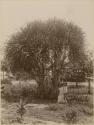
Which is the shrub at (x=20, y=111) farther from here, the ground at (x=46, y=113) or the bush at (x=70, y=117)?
the bush at (x=70, y=117)

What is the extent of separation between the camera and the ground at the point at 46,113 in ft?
4.59

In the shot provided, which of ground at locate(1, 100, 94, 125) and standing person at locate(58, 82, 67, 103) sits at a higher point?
standing person at locate(58, 82, 67, 103)

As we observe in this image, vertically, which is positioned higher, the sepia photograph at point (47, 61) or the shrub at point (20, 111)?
the sepia photograph at point (47, 61)

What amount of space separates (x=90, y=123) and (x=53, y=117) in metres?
0.18

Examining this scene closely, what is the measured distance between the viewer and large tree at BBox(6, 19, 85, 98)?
143 centimetres

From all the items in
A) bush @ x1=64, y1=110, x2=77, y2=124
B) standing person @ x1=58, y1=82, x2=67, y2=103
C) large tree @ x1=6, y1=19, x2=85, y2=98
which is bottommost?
bush @ x1=64, y1=110, x2=77, y2=124

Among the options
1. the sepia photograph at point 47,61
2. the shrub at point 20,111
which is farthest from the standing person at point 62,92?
the shrub at point 20,111

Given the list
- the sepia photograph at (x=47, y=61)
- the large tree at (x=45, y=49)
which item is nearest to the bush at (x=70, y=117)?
the sepia photograph at (x=47, y=61)

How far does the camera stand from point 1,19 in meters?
1.41

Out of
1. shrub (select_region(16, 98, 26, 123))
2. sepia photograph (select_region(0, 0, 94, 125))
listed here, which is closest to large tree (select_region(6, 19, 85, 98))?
sepia photograph (select_region(0, 0, 94, 125))

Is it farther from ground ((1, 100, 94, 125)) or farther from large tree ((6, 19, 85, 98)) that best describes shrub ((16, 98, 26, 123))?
large tree ((6, 19, 85, 98))

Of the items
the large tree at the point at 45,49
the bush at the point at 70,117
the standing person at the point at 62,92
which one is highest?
the large tree at the point at 45,49

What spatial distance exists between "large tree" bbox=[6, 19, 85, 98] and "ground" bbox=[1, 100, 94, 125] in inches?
3.6

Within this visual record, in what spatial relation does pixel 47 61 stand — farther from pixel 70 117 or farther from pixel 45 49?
pixel 70 117
